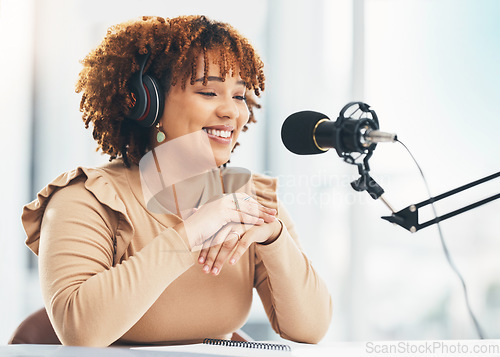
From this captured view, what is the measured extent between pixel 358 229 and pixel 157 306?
63.6 inches

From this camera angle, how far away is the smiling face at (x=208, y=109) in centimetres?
116

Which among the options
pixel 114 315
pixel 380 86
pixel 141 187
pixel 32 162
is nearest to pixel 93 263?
pixel 114 315

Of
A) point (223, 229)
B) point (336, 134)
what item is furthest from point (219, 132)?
point (336, 134)

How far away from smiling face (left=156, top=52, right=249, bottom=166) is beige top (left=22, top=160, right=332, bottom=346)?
0.54 feet

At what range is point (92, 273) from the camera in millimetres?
974

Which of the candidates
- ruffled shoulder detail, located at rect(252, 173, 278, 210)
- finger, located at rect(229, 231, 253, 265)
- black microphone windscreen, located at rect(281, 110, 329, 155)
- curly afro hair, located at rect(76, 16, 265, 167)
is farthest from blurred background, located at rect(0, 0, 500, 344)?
black microphone windscreen, located at rect(281, 110, 329, 155)

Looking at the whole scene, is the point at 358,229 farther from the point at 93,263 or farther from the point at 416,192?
the point at 93,263

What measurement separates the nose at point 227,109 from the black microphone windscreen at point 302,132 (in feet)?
1.21

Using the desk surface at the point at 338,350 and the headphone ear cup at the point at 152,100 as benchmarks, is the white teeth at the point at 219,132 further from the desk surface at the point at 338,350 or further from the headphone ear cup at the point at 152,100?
the desk surface at the point at 338,350

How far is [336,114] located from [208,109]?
4.75 feet

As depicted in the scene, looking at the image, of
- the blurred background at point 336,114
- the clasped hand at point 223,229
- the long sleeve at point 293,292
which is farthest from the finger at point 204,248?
the blurred background at point 336,114

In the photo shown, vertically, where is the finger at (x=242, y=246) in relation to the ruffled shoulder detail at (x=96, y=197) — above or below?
below

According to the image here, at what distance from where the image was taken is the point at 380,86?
8.23 feet

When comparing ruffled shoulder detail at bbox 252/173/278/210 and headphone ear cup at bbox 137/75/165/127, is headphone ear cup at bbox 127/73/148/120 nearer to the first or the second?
headphone ear cup at bbox 137/75/165/127
